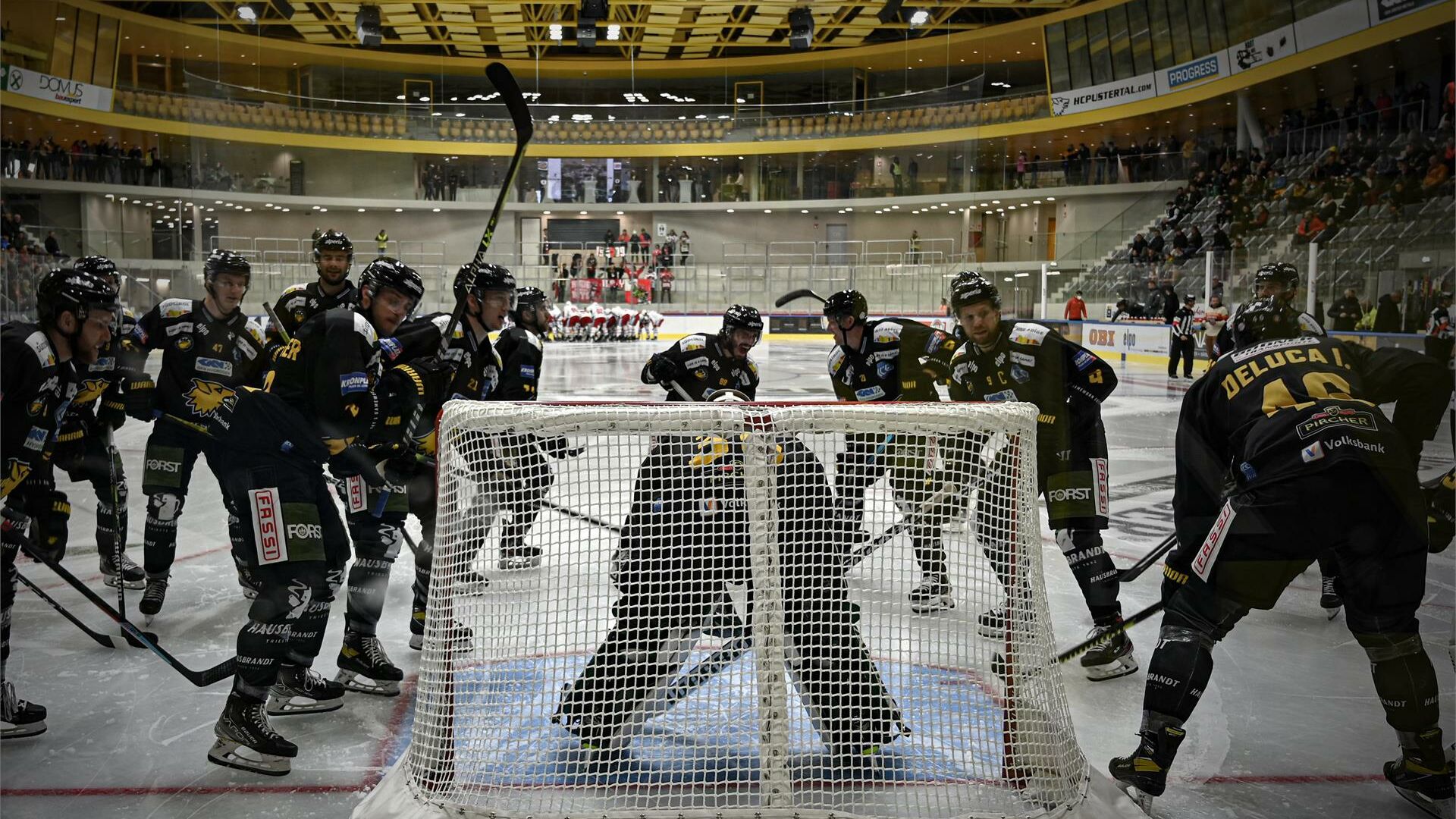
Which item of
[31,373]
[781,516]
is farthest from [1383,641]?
[31,373]

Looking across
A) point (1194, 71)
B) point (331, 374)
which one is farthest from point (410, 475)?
point (1194, 71)

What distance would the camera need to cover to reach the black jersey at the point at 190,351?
160 inches

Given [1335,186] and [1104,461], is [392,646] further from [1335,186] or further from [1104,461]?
[1335,186]

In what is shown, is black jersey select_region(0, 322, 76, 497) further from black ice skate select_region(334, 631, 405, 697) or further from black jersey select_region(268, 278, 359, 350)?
black jersey select_region(268, 278, 359, 350)

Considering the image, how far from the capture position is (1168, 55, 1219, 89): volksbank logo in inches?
281

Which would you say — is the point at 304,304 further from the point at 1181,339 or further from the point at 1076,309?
the point at 1181,339

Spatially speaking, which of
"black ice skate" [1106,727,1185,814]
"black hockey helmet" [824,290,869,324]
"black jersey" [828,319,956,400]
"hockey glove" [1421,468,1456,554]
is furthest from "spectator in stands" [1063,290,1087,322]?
"black ice skate" [1106,727,1185,814]

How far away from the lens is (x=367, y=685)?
3143 mm

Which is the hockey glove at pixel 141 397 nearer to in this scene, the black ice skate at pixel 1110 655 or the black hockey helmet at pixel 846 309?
the black hockey helmet at pixel 846 309

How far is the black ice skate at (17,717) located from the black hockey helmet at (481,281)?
1.79 metres

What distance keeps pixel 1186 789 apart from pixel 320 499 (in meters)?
2.44

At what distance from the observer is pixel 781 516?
2064 mm

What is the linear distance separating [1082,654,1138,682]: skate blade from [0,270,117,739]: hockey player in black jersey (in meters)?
3.16

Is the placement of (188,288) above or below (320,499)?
above
